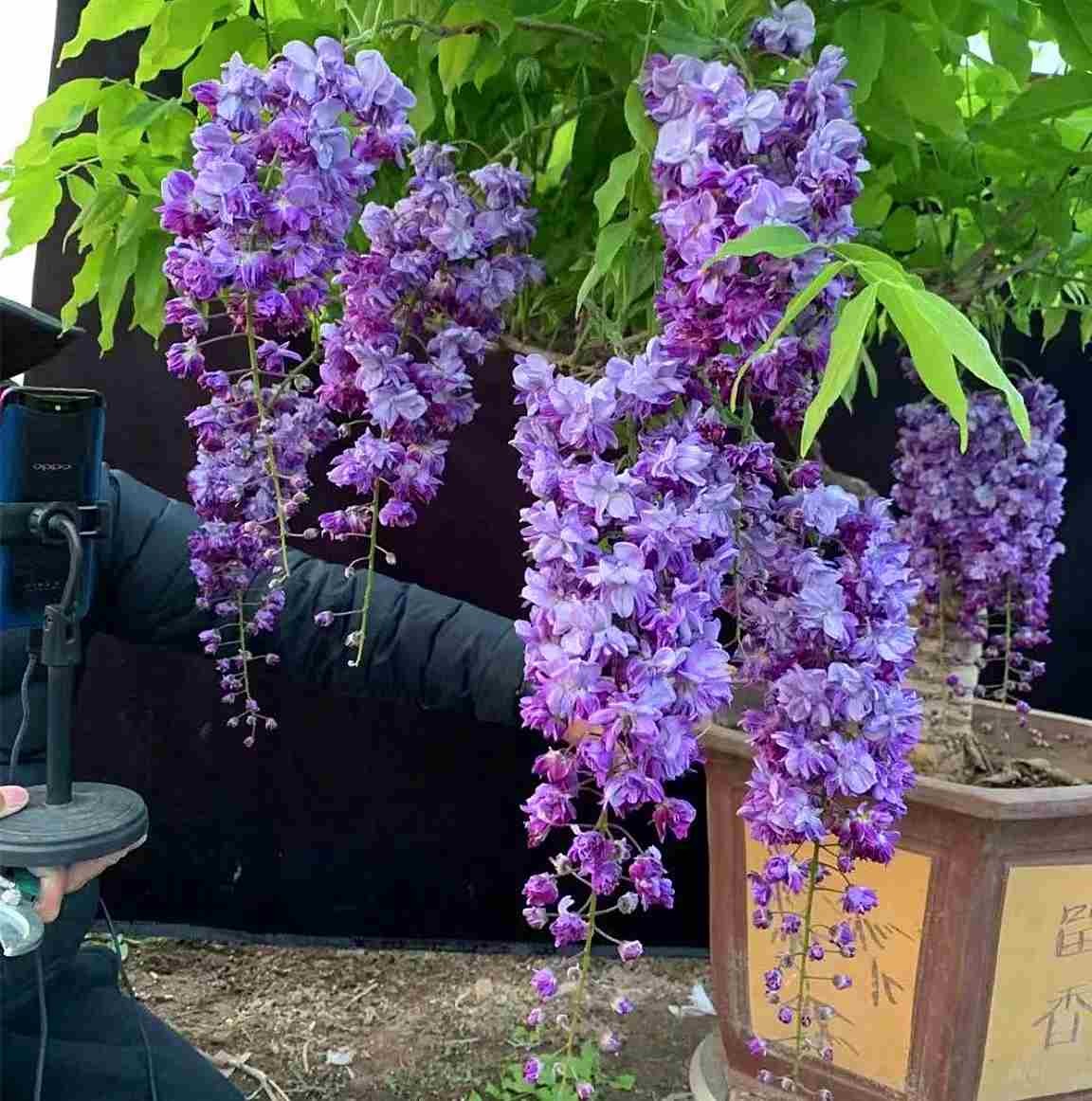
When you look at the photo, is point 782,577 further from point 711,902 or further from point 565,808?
point 711,902

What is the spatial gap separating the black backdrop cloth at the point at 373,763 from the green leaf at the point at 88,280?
27.6 inches

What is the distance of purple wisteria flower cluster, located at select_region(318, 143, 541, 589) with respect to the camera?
0.57 meters

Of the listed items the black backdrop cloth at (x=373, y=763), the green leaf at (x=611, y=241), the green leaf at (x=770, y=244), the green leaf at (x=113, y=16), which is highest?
the green leaf at (x=113, y=16)

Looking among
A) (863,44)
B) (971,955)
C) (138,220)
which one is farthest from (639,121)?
(971,955)

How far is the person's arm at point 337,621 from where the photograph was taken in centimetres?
100

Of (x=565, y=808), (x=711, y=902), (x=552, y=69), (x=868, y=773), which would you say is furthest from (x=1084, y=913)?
(x=552, y=69)

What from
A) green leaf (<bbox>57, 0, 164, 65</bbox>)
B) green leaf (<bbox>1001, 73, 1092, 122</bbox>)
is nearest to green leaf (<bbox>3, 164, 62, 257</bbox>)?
green leaf (<bbox>57, 0, 164, 65</bbox>)

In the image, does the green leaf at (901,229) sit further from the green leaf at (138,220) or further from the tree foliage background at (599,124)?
the green leaf at (138,220)

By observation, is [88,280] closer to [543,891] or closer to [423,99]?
[423,99]

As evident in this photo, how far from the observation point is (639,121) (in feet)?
1.73

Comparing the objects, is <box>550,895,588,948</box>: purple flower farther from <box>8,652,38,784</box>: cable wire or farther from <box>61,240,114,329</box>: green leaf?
<box>61,240,114,329</box>: green leaf

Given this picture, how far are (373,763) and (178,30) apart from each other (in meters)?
1.15

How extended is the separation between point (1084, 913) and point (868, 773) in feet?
1.86

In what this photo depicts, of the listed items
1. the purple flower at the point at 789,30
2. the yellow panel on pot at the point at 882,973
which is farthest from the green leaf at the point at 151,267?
the yellow panel on pot at the point at 882,973
